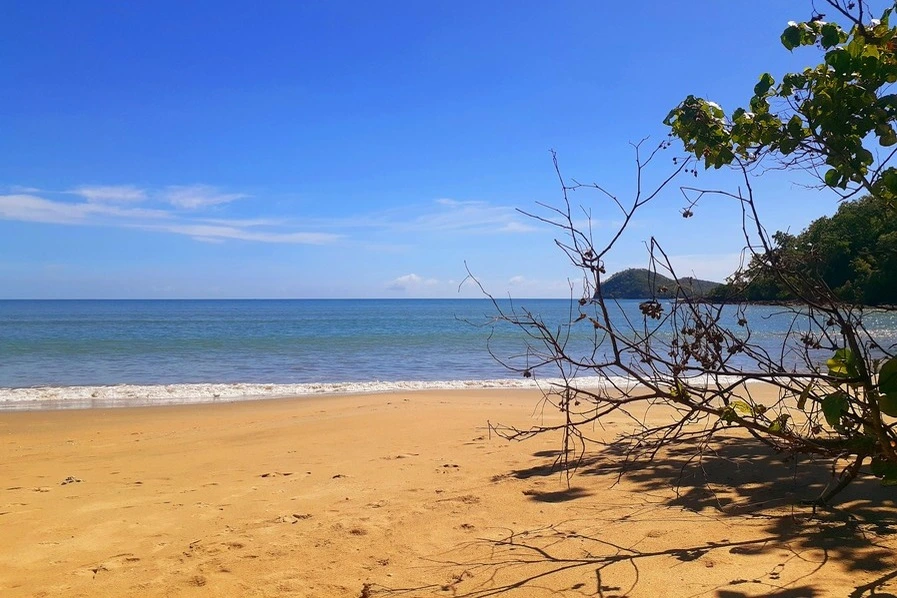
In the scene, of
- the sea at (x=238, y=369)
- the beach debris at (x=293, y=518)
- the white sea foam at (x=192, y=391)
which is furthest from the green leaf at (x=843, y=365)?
the white sea foam at (x=192, y=391)

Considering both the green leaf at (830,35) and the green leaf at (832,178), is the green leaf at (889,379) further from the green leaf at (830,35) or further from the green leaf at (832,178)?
the green leaf at (830,35)

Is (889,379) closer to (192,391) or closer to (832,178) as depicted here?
(832,178)

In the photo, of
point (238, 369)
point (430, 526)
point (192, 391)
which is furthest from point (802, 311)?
point (238, 369)

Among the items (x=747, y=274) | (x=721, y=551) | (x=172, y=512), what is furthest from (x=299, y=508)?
(x=747, y=274)

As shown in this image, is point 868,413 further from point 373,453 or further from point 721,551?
point 373,453

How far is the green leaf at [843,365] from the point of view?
10.2 ft

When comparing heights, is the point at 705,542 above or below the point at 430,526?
above

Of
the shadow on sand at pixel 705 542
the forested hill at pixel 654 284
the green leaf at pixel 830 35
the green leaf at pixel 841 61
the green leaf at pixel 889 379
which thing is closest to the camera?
the green leaf at pixel 889 379

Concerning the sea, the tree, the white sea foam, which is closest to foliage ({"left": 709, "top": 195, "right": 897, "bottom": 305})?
the tree

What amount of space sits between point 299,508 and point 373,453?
222 cm

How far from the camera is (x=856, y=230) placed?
182 inches

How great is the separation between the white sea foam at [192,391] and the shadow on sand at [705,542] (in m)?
7.20

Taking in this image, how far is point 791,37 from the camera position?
388 cm

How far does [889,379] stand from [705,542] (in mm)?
1283
